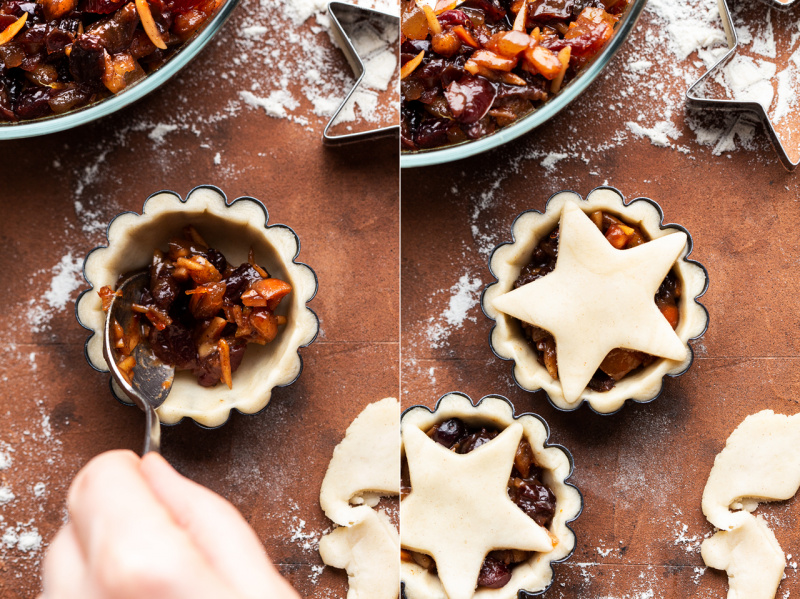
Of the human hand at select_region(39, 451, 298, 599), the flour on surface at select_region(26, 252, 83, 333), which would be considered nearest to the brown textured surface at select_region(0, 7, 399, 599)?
the flour on surface at select_region(26, 252, 83, 333)

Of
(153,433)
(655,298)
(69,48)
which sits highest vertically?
(69,48)

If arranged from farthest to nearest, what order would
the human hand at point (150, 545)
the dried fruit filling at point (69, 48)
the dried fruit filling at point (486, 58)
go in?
the dried fruit filling at point (69, 48) < the dried fruit filling at point (486, 58) < the human hand at point (150, 545)

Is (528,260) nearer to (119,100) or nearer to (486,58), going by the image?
(486,58)

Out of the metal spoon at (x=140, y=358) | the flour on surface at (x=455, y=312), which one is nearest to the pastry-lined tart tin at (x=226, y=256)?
the metal spoon at (x=140, y=358)

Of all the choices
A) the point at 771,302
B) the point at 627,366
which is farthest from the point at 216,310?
the point at 771,302

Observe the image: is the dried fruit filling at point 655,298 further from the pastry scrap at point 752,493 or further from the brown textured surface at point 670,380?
the pastry scrap at point 752,493

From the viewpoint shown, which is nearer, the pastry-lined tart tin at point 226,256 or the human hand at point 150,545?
the human hand at point 150,545

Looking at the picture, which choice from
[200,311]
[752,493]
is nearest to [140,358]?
[200,311]
